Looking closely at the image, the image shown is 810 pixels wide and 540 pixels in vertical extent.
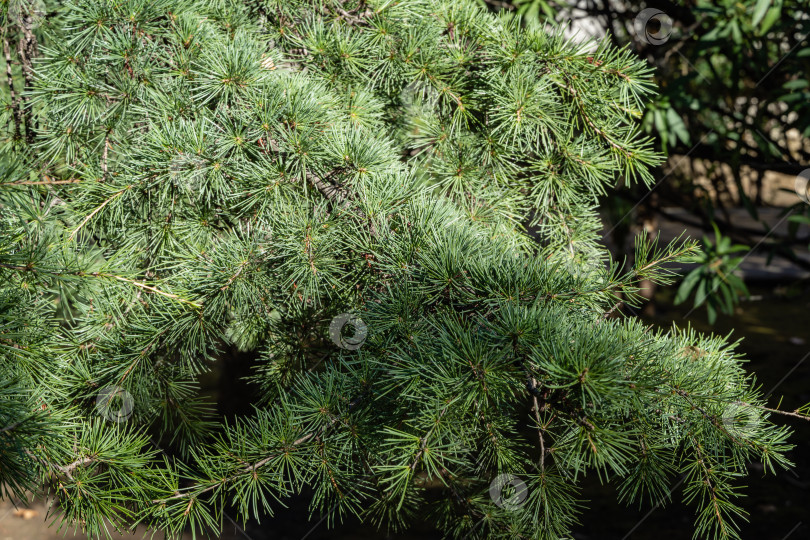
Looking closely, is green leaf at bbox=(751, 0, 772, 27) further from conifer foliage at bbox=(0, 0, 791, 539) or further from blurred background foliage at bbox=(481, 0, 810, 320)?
conifer foliage at bbox=(0, 0, 791, 539)

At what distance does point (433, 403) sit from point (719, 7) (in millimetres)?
1564

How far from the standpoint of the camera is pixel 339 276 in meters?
0.78

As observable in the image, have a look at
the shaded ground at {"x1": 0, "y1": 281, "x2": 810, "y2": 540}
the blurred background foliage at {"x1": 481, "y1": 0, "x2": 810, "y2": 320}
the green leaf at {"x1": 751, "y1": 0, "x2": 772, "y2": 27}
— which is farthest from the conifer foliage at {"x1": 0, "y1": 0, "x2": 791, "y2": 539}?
the shaded ground at {"x1": 0, "y1": 281, "x2": 810, "y2": 540}

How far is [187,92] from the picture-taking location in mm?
822

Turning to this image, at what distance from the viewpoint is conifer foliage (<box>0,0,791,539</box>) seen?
0.61 m

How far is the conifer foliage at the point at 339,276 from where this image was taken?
2.01 ft

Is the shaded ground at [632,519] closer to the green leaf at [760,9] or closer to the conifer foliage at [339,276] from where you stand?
the green leaf at [760,9]

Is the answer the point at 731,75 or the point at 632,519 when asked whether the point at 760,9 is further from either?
the point at 632,519

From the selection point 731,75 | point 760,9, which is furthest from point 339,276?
point 731,75

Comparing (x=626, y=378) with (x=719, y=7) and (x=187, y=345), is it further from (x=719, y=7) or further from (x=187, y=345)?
(x=719, y=7)

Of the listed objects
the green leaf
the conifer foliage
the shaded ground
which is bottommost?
the shaded ground

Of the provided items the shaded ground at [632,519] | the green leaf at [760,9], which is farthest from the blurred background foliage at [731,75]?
the shaded ground at [632,519]

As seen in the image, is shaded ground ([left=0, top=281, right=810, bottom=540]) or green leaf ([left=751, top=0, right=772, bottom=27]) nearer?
green leaf ([left=751, top=0, right=772, bottom=27])

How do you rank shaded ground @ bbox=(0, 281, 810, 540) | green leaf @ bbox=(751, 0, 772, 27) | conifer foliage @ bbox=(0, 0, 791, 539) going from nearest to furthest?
conifer foliage @ bbox=(0, 0, 791, 539), green leaf @ bbox=(751, 0, 772, 27), shaded ground @ bbox=(0, 281, 810, 540)
